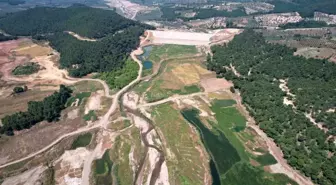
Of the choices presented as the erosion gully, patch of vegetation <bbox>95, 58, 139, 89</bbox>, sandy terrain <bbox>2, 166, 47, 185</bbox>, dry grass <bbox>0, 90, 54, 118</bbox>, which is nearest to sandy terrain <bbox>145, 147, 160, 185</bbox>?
the erosion gully

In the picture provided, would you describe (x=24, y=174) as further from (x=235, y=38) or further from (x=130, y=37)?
(x=235, y=38)

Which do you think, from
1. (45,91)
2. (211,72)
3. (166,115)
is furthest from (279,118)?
(45,91)

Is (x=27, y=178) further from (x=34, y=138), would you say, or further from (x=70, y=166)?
(x=34, y=138)

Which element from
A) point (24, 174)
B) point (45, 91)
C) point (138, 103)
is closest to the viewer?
point (24, 174)

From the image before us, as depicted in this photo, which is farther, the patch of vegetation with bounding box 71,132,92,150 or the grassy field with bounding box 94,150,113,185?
the patch of vegetation with bounding box 71,132,92,150

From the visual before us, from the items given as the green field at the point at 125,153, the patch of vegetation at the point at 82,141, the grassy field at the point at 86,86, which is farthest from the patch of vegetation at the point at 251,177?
the grassy field at the point at 86,86

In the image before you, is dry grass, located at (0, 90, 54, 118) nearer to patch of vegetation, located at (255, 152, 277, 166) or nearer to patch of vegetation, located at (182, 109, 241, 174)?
patch of vegetation, located at (182, 109, 241, 174)
